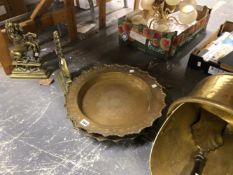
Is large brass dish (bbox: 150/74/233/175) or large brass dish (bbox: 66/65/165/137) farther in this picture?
large brass dish (bbox: 66/65/165/137)

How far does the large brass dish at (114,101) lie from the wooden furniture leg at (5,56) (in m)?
0.39

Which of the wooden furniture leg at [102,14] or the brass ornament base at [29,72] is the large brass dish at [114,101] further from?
the wooden furniture leg at [102,14]

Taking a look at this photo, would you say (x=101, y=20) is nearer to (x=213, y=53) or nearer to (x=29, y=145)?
(x=213, y=53)

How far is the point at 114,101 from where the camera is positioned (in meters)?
1.01

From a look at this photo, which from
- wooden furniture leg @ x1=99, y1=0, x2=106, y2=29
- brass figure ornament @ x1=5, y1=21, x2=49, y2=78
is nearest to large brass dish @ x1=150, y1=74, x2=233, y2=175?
brass figure ornament @ x1=5, y1=21, x2=49, y2=78

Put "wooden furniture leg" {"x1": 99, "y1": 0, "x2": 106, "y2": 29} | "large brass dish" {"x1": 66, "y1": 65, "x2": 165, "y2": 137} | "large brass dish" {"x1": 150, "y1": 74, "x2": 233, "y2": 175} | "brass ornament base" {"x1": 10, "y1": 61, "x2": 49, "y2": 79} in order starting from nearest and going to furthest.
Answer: "large brass dish" {"x1": 150, "y1": 74, "x2": 233, "y2": 175}, "large brass dish" {"x1": 66, "y1": 65, "x2": 165, "y2": 137}, "brass ornament base" {"x1": 10, "y1": 61, "x2": 49, "y2": 79}, "wooden furniture leg" {"x1": 99, "y1": 0, "x2": 106, "y2": 29}

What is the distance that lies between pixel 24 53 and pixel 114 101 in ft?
1.68

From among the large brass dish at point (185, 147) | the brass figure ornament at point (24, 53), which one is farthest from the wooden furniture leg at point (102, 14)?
the large brass dish at point (185, 147)

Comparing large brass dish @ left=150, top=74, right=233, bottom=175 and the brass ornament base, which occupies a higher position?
large brass dish @ left=150, top=74, right=233, bottom=175

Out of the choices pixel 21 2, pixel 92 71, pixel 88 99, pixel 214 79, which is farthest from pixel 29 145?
pixel 21 2

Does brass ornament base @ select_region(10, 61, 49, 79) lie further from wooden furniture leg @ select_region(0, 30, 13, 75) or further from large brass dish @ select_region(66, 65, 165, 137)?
large brass dish @ select_region(66, 65, 165, 137)

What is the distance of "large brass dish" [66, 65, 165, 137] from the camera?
34.0 inches

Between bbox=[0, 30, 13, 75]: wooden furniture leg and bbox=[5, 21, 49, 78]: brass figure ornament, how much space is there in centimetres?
2

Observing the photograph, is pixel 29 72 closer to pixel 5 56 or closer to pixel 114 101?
pixel 5 56
